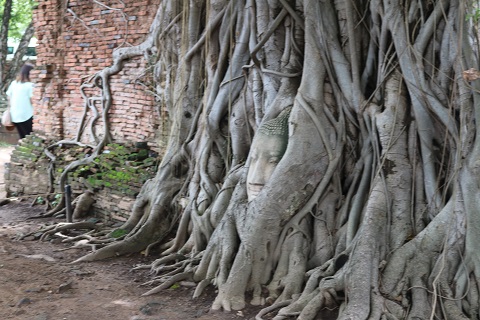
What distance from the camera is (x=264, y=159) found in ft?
19.1

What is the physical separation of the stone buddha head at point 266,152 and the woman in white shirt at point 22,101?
21.2ft

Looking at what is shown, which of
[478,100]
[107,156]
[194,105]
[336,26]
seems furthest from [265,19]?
[107,156]

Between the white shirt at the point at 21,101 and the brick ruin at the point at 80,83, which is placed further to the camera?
the white shirt at the point at 21,101

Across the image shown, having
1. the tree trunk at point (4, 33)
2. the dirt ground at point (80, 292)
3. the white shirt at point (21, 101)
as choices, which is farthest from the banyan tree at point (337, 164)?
the tree trunk at point (4, 33)

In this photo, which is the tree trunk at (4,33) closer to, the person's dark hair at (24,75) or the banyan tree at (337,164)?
the person's dark hair at (24,75)

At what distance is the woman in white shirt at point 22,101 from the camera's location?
11.4 metres

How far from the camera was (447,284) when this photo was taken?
4.76 m

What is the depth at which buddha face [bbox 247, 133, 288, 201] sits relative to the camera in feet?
19.0

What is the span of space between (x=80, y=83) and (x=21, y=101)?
5.39 feet

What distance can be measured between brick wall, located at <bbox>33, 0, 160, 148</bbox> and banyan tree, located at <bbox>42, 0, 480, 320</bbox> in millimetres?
2360

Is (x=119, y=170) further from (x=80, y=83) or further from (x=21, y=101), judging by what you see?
(x=21, y=101)

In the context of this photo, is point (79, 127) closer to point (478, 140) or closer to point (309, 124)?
point (309, 124)

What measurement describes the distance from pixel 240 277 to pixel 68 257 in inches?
96.5

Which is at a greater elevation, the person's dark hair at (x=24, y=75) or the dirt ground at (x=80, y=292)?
the person's dark hair at (x=24, y=75)
